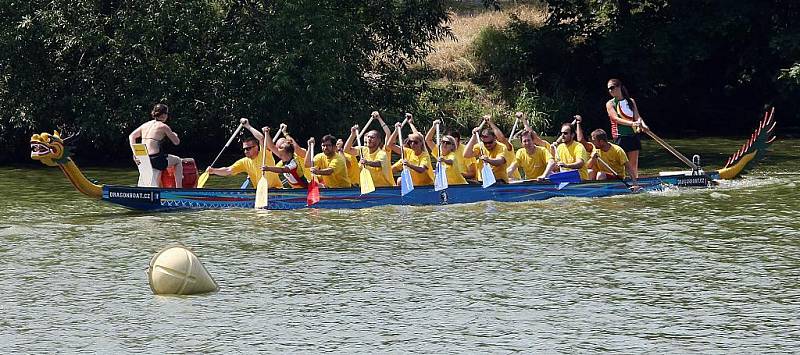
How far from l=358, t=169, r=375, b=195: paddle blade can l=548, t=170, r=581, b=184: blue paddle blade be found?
101 inches

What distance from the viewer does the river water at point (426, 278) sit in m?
10.3

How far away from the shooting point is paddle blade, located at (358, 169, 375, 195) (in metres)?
17.4

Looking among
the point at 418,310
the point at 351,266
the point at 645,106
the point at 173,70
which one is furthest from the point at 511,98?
the point at 418,310

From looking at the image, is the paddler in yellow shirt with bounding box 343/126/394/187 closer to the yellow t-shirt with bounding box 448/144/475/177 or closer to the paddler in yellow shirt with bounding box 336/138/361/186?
the paddler in yellow shirt with bounding box 336/138/361/186

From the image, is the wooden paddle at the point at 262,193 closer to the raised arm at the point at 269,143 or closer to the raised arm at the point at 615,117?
the raised arm at the point at 269,143

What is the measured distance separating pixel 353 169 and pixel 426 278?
6.06 metres

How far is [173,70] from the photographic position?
24906mm

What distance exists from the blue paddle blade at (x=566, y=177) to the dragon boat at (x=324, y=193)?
6 cm

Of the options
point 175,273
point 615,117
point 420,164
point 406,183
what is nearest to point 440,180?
point 406,183

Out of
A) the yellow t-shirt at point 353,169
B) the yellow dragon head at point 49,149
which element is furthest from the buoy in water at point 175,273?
the yellow t-shirt at point 353,169

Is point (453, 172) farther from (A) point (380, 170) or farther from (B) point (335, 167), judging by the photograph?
(B) point (335, 167)

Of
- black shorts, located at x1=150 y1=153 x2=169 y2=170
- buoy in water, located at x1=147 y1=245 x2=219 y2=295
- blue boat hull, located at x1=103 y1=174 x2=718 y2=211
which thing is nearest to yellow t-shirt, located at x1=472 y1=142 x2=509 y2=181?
blue boat hull, located at x1=103 y1=174 x2=718 y2=211

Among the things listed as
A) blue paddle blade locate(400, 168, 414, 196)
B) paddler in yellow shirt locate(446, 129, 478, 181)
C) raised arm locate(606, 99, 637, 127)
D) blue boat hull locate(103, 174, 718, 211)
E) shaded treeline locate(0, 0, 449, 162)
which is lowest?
blue boat hull locate(103, 174, 718, 211)

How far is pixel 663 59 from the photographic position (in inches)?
1178
